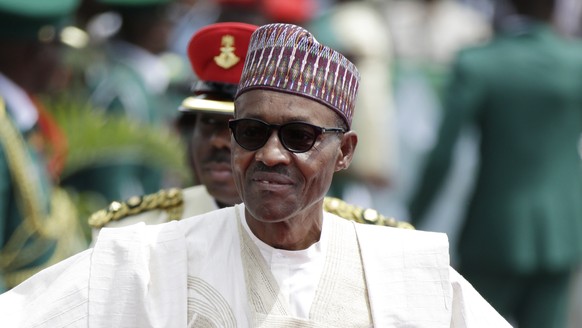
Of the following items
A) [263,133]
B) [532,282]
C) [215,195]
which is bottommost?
[532,282]

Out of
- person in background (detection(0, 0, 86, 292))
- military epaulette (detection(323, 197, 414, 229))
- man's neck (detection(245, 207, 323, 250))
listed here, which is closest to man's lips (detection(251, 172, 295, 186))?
man's neck (detection(245, 207, 323, 250))

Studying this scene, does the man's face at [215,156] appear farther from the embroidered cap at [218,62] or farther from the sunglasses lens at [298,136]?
the sunglasses lens at [298,136]

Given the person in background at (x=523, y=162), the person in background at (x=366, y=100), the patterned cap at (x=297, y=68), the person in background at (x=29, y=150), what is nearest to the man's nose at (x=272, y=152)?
the patterned cap at (x=297, y=68)

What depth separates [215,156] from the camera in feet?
19.7

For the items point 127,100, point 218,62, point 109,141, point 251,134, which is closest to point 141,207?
point 218,62

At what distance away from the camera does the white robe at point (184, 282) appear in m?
4.54

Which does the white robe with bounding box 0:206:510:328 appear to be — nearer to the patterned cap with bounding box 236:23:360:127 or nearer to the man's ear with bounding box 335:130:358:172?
the man's ear with bounding box 335:130:358:172

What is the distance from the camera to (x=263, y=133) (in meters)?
4.53

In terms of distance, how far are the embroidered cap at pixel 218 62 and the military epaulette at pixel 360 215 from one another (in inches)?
22.4

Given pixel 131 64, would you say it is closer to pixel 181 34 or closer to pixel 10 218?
pixel 181 34

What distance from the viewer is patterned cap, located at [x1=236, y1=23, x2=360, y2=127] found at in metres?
4.57

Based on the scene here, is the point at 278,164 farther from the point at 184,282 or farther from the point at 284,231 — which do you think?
the point at 184,282

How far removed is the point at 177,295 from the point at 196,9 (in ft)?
27.1

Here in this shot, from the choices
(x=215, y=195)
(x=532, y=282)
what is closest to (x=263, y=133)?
(x=215, y=195)
